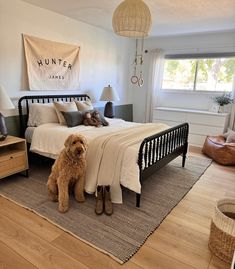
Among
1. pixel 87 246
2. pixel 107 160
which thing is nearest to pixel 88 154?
pixel 107 160

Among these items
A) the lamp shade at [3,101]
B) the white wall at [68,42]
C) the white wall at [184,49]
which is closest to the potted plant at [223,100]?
the white wall at [184,49]

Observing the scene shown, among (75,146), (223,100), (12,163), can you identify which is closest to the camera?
(75,146)

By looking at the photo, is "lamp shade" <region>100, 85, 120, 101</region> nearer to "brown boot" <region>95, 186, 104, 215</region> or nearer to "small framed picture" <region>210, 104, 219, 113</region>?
"small framed picture" <region>210, 104, 219, 113</region>

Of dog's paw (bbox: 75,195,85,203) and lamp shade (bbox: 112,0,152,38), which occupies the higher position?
lamp shade (bbox: 112,0,152,38)

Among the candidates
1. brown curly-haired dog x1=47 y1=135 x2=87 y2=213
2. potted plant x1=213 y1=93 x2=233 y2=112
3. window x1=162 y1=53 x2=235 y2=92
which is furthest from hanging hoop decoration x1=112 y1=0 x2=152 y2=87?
window x1=162 y1=53 x2=235 y2=92

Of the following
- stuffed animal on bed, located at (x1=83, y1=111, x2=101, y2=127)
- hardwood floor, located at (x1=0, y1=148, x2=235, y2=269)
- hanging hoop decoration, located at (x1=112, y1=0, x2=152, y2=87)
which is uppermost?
hanging hoop decoration, located at (x1=112, y1=0, x2=152, y2=87)

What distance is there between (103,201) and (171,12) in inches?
117

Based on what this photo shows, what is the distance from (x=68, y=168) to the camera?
227 cm

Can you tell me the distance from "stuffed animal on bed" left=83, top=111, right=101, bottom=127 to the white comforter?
116 millimetres

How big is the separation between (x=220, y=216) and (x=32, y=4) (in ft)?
12.1

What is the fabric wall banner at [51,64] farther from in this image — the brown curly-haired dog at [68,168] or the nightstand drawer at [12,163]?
the brown curly-haired dog at [68,168]

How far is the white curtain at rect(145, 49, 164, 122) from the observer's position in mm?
5332

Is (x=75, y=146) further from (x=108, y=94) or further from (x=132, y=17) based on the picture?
(x=108, y=94)

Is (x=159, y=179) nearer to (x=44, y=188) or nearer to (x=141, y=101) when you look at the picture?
(x=44, y=188)
